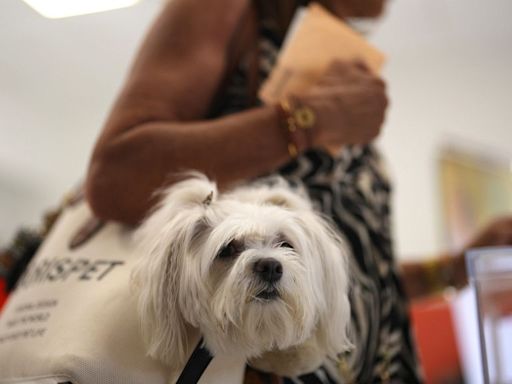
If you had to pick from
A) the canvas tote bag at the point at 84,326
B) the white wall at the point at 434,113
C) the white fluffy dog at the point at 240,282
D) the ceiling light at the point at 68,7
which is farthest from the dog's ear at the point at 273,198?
the white wall at the point at 434,113

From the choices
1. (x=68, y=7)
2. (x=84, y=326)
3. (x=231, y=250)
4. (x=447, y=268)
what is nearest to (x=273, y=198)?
(x=231, y=250)

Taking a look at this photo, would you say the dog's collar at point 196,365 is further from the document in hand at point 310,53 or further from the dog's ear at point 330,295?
the document in hand at point 310,53

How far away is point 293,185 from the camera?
56 cm

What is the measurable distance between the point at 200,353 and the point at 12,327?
7.5 inches

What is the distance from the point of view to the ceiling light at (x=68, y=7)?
512mm

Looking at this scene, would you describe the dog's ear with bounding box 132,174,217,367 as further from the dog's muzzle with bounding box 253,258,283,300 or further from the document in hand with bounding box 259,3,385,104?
the document in hand with bounding box 259,3,385,104

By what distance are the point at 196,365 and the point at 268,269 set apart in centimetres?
8

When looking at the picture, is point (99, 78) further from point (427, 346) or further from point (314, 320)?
point (427, 346)

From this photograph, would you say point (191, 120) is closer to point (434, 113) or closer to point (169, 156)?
point (169, 156)

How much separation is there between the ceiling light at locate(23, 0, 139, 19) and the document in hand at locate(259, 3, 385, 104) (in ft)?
0.70

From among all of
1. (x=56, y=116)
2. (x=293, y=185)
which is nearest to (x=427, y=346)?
(x=293, y=185)

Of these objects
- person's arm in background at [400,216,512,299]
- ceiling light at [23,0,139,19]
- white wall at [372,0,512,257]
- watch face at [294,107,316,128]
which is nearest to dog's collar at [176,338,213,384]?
watch face at [294,107,316,128]

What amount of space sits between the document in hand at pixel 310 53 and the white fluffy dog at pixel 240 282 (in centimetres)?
17

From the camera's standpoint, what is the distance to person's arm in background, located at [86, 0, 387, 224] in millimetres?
458
